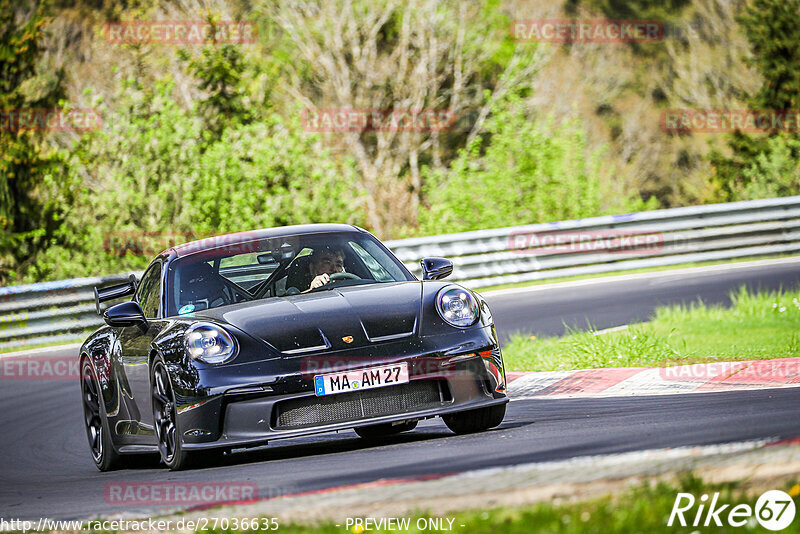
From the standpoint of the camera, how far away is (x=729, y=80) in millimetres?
47562

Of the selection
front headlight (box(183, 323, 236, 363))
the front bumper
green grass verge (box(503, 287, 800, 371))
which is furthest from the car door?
green grass verge (box(503, 287, 800, 371))

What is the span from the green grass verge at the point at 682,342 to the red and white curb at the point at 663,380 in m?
0.40

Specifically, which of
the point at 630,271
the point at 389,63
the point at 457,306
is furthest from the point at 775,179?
the point at 457,306

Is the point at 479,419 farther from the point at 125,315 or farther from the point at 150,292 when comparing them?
the point at 150,292

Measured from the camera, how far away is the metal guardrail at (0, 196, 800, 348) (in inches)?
720

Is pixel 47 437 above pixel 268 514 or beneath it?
beneath

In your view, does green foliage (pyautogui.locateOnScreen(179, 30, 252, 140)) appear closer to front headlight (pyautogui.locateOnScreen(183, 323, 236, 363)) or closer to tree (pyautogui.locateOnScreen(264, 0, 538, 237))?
tree (pyautogui.locateOnScreen(264, 0, 538, 237))

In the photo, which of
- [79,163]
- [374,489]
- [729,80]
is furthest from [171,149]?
[729,80]

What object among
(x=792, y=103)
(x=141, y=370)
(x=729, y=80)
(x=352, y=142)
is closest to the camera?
(x=141, y=370)

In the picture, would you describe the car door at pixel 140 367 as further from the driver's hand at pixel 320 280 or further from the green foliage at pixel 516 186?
the green foliage at pixel 516 186

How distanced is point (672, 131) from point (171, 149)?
32.6 m

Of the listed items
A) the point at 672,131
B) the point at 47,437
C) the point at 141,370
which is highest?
the point at 141,370

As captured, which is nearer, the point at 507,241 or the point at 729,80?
the point at 507,241

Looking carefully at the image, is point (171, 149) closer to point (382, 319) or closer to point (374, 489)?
point (382, 319)
